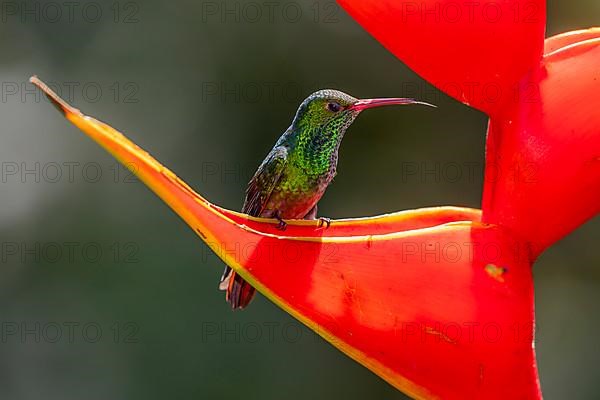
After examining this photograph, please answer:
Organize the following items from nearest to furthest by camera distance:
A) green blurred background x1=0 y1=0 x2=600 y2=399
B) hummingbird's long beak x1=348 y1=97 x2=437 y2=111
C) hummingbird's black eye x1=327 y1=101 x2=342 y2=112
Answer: hummingbird's long beak x1=348 y1=97 x2=437 y2=111
hummingbird's black eye x1=327 y1=101 x2=342 y2=112
green blurred background x1=0 y1=0 x2=600 y2=399

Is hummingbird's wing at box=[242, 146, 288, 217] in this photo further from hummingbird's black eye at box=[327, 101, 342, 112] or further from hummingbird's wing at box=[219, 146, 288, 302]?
hummingbird's black eye at box=[327, 101, 342, 112]

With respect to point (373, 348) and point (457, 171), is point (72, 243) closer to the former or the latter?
point (457, 171)

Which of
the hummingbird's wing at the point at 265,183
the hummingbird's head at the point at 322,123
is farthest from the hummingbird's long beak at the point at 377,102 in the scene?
the hummingbird's wing at the point at 265,183

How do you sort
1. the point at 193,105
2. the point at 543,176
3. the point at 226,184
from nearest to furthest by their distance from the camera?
the point at 543,176
the point at 226,184
the point at 193,105

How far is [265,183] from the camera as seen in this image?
1.41 meters

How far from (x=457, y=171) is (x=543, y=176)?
230 cm

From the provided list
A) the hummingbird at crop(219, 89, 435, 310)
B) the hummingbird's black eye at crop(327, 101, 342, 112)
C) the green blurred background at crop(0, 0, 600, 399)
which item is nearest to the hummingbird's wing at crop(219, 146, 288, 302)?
the hummingbird at crop(219, 89, 435, 310)

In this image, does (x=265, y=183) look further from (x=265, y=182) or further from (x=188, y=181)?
(x=188, y=181)

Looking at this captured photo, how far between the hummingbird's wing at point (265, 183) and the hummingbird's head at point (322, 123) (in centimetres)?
3

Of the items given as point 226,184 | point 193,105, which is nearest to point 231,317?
point 226,184

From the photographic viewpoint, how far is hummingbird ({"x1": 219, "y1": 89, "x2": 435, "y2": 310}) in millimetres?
1344

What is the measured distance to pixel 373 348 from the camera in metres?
0.78

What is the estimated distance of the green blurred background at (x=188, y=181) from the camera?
285 cm

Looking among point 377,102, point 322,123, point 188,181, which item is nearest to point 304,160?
point 322,123
